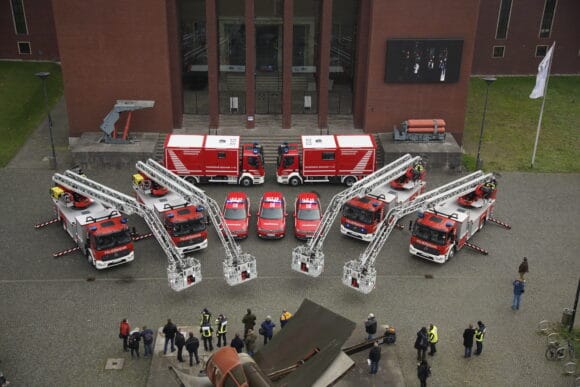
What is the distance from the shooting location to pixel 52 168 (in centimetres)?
3484

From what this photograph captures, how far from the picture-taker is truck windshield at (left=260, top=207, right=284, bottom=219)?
28719 mm

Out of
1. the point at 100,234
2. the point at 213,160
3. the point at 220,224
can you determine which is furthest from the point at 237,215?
the point at 100,234

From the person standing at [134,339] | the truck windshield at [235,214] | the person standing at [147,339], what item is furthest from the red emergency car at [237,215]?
the person standing at [134,339]

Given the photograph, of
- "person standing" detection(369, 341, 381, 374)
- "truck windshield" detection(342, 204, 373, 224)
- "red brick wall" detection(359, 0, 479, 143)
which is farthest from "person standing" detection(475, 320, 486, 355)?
"red brick wall" detection(359, 0, 479, 143)

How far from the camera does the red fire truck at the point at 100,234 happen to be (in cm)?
2544

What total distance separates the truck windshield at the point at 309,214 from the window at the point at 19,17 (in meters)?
33.3

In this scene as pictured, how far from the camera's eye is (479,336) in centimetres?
2117

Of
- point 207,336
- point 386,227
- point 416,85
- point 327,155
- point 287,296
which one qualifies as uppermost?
point 416,85

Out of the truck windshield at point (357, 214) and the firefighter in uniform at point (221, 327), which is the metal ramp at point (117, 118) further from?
the firefighter in uniform at point (221, 327)

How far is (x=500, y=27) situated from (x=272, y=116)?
22.1 m

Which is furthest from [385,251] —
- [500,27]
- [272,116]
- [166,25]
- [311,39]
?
[500,27]

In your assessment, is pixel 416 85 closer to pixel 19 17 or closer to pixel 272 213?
pixel 272 213

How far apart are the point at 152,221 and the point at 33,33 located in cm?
3216

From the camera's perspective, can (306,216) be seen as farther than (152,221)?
Yes
